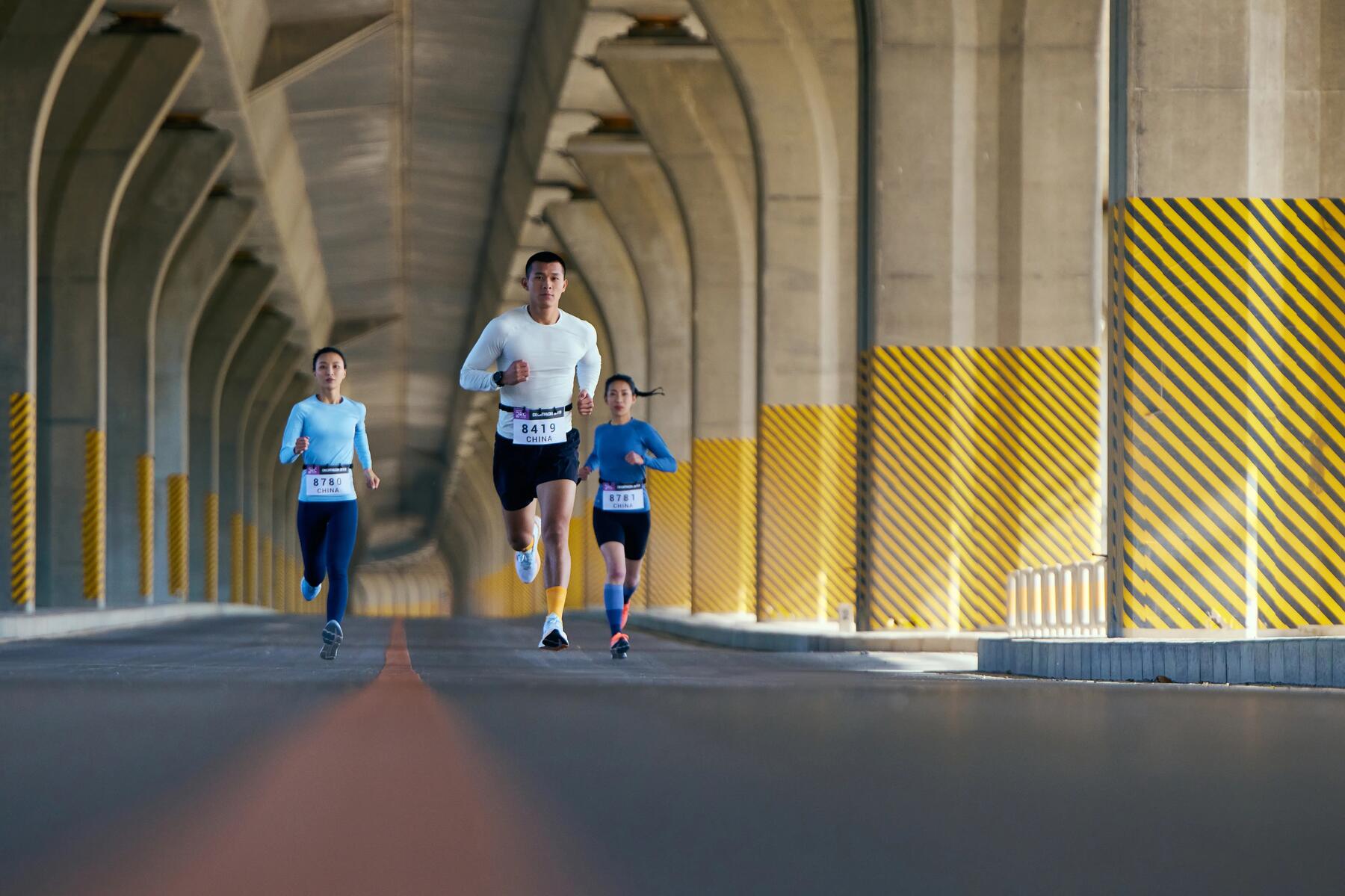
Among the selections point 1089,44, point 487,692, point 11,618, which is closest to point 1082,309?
point 1089,44

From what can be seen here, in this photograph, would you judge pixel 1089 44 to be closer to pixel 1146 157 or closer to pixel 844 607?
pixel 844 607

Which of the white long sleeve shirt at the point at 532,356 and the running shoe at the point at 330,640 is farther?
the running shoe at the point at 330,640

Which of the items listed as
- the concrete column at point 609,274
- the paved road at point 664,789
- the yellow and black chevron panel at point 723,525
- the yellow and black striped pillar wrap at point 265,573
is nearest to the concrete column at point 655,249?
the concrete column at point 609,274

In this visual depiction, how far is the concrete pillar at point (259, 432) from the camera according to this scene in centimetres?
6819

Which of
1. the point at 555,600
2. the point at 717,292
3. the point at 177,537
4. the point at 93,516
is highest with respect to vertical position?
the point at 717,292

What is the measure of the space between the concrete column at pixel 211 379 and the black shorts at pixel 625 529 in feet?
119

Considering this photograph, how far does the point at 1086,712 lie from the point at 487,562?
294ft

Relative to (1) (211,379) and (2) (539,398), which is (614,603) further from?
(1) (211,379)

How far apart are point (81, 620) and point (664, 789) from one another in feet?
85.0

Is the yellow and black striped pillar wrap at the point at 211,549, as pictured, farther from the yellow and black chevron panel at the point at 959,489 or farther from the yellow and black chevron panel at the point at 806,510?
the yellow and black chevron panel at the point at 959,489

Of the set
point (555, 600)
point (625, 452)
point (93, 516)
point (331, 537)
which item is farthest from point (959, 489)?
point (93, 516)

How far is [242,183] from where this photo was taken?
142 ft

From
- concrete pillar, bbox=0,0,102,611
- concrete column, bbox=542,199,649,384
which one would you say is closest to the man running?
concrete pillar, bbox=0,0,102,611

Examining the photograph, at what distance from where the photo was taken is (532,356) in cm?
1316
